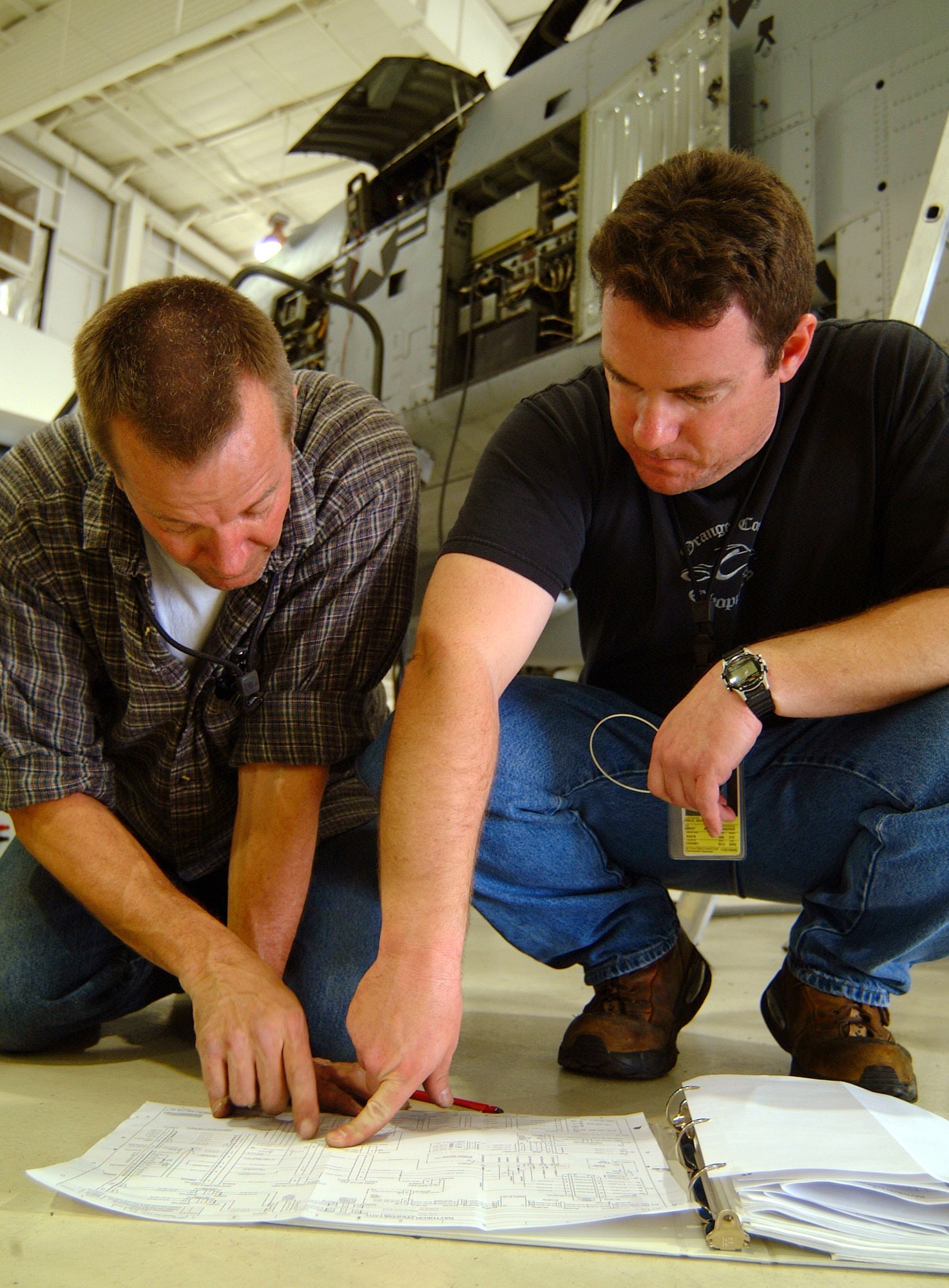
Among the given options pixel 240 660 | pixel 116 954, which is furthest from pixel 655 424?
pixel 116 954

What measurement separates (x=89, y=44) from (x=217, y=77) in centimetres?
133

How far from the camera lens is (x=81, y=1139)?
0.85m

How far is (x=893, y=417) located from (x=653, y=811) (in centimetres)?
55

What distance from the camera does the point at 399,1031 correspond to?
78 cm

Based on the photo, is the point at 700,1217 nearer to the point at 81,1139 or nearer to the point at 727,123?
the point at 81,1139

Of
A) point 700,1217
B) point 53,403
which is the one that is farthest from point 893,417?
point 53,403

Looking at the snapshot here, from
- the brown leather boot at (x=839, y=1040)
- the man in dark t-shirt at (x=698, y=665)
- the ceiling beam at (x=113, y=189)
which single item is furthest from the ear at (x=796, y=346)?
the ceiling beam at (x=113, y=189)

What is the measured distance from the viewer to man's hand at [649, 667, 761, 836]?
972mm

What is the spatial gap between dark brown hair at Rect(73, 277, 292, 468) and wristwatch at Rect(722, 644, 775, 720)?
577 millimetres

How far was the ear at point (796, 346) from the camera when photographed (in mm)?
1088

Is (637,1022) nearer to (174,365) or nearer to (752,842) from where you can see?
(752,842)

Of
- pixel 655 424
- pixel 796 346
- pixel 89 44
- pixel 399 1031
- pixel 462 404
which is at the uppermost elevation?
pixel 89 44

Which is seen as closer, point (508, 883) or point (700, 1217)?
point (700, 1217)

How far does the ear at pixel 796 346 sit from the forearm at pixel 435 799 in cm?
51
